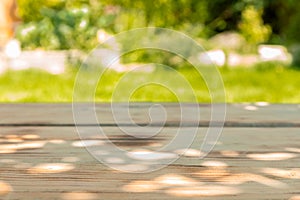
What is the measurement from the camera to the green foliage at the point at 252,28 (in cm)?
834

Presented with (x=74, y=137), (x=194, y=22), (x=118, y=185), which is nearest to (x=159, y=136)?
(x=74, y=137)

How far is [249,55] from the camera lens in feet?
26.8

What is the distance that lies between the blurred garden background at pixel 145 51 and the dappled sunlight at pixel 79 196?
3722mm

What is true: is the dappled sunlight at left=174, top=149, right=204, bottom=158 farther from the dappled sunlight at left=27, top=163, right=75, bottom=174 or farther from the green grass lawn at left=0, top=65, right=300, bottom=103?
the green grass lawn at left=0, top=65, right=300, bottom=103

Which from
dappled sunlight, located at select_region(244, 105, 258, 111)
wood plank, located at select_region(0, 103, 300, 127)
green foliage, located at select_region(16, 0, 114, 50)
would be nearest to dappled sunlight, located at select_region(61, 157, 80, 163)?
wood plank, located at select_region(0, 103, 300, 127)

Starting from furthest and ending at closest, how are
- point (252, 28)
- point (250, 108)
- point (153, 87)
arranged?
point (252, 28) → point (153, 87) → point (250, 108)

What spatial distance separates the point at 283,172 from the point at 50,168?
2.25 ft

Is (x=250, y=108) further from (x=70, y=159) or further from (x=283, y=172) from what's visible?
(x=70, y=159)

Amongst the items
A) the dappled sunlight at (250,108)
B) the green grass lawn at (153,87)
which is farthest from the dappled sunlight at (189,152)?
the green grass lawn at (153,87)

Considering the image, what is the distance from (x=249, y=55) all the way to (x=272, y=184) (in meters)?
6.89

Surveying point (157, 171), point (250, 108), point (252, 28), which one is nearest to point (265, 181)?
point (157, 171)

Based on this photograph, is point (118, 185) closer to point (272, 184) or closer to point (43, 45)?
point (272, 184)

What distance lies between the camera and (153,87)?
5.61 m

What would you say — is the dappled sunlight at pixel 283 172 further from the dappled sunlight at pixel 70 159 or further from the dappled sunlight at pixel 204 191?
the dappled sunlight at pixel 70 159
